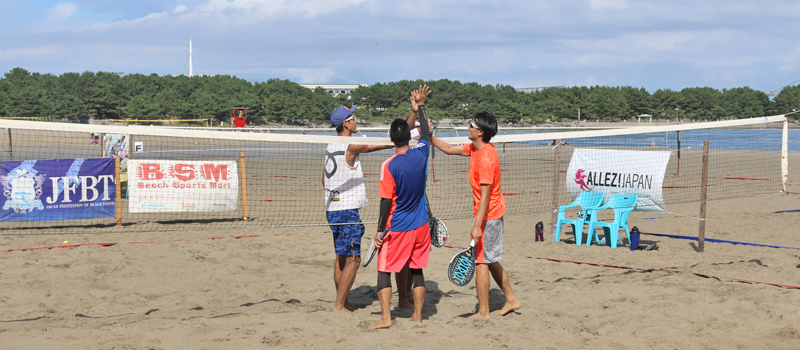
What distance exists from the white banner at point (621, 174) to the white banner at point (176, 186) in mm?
5960

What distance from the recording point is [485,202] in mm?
4363

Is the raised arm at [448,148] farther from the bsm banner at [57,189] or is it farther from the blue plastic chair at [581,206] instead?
the bsm banner at [57,189]

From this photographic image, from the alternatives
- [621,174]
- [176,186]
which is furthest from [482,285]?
[176,186]

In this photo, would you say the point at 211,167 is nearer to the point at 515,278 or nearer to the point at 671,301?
the point at 515,278

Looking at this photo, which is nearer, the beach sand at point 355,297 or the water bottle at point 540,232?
the beach sand at point 355,297

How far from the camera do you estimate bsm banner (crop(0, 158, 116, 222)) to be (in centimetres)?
880

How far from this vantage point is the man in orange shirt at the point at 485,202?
435 centimetres

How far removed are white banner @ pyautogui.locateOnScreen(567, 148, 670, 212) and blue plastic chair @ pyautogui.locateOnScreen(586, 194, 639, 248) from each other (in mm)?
97

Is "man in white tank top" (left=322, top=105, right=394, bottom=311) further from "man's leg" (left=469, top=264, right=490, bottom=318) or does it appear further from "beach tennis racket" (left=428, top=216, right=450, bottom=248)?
"man's leg" (left=469, top=264, right=490, bottom=318)

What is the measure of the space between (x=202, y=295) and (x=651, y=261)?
5.36 metres

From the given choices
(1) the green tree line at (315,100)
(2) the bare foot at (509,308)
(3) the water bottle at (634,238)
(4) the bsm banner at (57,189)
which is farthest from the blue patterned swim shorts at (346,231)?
(1) the green tree line at (315,100)

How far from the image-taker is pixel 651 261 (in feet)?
22.9

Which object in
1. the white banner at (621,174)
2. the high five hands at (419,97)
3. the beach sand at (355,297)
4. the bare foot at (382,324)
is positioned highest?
the high five hands at (419,97)

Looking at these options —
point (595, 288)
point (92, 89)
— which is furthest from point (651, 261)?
point (92, 89)
